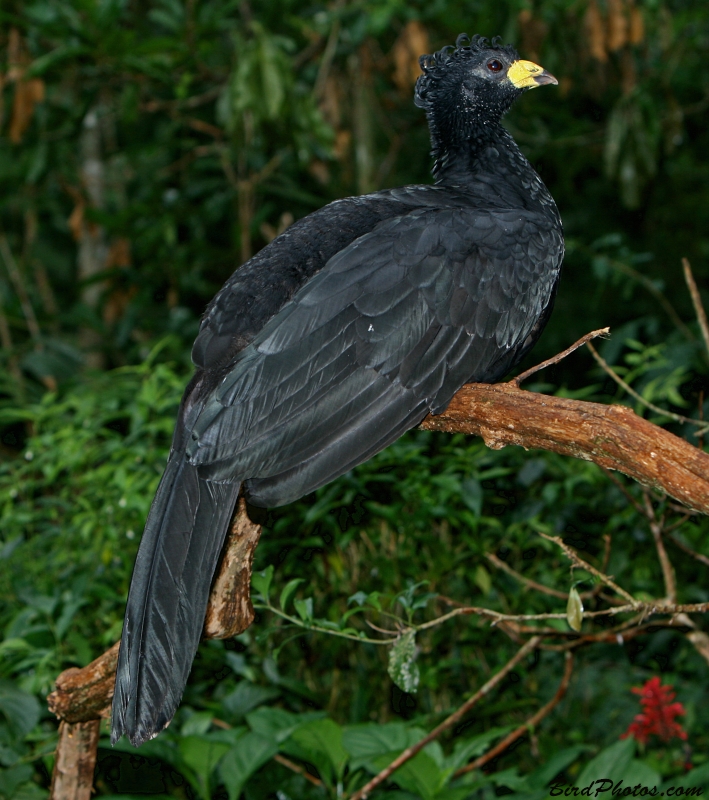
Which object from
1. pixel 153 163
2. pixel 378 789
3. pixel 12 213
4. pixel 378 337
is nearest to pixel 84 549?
pixel 378 789

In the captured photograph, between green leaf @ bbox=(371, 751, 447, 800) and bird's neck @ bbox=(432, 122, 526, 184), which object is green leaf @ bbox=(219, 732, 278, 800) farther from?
bird's neck @ bbox=(432, 122, 526, 184)

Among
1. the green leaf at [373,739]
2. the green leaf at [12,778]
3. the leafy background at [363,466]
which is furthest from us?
the leafy background at [363,466]

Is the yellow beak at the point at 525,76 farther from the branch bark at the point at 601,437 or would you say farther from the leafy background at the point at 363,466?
the branch bark at the point at 601,437

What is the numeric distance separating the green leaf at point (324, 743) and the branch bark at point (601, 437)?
1.09 meters

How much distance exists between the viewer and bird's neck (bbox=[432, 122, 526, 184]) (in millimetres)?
3156

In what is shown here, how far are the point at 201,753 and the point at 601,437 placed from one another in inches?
64.7

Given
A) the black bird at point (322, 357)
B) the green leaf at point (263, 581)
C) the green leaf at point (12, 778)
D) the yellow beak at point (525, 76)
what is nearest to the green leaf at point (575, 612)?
the black bird at point (322, 357)

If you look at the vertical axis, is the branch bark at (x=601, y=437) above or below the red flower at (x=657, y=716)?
above

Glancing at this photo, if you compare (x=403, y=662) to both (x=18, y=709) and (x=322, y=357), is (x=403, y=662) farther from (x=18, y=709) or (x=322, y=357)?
(x=18, y=709)

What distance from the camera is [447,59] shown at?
10.8ft

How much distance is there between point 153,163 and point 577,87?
9.98 ft

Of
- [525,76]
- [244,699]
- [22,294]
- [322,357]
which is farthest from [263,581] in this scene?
[22,294]

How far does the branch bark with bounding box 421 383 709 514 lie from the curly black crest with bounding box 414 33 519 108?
1475mm

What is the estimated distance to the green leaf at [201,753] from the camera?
2793 millimetres
